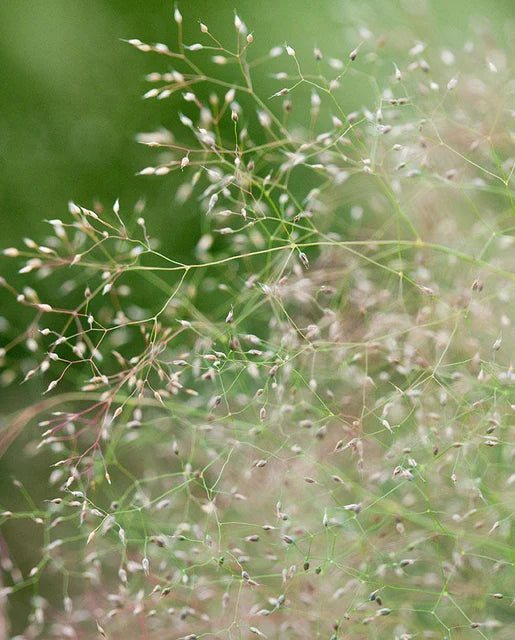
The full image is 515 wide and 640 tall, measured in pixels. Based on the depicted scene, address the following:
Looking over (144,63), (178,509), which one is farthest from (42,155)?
(178,509)

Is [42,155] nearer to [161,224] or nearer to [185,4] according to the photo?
[161,224]

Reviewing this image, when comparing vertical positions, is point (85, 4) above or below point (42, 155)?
above

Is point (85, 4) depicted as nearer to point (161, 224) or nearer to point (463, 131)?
point (161, 224)

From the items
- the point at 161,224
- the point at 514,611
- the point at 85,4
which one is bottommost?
the point at 514,611

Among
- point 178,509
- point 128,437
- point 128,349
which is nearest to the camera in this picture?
point 128,437

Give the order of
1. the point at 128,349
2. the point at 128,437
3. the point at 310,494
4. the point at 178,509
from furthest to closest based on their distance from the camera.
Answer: the point at 128,349
the point at 178,509
the point at 310,494
the point at 128,437

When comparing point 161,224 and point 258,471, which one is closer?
point 258,471
